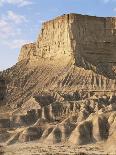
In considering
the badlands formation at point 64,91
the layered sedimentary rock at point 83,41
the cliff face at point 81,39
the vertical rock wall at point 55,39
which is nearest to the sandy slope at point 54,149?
the badlands formation at point 64,91

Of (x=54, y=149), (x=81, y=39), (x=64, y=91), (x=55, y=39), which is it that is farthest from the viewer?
(x=55, y=39)

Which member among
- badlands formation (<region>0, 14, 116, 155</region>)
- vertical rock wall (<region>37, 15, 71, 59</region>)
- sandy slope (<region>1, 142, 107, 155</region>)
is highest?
vertical rock wall (<region>37, 15, 71, 59</region>)

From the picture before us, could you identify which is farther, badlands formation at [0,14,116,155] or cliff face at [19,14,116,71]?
cliff face at [19,14,116,71]

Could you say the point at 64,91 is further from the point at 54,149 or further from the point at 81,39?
the point at 54,149

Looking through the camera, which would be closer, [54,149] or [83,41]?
[54,149]

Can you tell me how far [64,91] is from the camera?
113m

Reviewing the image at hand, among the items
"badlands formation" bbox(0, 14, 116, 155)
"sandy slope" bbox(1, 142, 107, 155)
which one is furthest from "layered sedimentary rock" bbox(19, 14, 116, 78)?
"sandy slope" bbox(1, 142, 107, 155)

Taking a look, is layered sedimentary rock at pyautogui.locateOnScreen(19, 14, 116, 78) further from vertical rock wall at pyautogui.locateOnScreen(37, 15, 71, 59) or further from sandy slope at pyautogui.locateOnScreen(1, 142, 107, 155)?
sandy slope at pyautogui.locateOnScreen(1, 142, 107, 155)

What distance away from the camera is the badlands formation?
264 feet

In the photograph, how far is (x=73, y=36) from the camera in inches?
4897

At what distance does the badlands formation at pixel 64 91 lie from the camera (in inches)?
3164

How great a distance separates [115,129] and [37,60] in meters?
56.6

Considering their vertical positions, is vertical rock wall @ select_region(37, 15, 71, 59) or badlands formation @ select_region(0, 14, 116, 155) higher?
vertical rock wall @ select_region(37, 15, 71, 59)

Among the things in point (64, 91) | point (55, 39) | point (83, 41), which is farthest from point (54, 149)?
point (55, 39)
